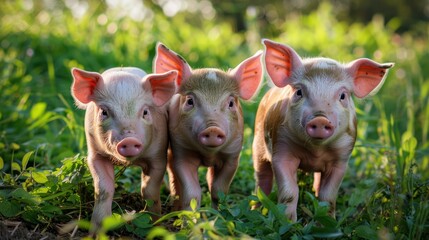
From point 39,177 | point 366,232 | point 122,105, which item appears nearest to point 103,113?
point 122,105

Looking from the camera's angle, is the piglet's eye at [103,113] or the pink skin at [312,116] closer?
the piglet's eye at [103,113]

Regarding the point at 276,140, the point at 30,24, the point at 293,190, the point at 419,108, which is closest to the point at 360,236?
the point at 293,190

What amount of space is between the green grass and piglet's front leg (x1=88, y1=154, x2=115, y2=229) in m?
0.11

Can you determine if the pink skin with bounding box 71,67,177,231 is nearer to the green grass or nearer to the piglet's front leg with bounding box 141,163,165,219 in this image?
the piglet's front leg with bounding box 141,163,165,219

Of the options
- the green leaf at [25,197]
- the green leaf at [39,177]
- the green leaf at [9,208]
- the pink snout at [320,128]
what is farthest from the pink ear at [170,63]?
the green leaf at [9,208]

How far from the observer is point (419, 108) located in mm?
8266

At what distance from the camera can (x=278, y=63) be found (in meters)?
4.64

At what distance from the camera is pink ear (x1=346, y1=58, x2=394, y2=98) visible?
179 inches

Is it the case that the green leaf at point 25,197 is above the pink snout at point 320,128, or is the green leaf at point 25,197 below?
below

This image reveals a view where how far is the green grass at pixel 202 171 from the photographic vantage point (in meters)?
3.95

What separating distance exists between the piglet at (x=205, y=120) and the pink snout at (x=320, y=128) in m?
0.55

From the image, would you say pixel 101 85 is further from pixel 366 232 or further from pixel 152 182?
pixel 366 232

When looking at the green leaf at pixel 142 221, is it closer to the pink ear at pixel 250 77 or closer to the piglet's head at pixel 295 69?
the pink ear at pixel 250 77

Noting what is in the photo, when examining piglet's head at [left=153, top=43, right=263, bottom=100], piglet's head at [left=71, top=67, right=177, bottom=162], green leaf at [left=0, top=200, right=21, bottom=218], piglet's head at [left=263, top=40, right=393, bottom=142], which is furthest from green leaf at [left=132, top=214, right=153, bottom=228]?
piglet's head at [left=263, top=40, right=393, bottom=142]
